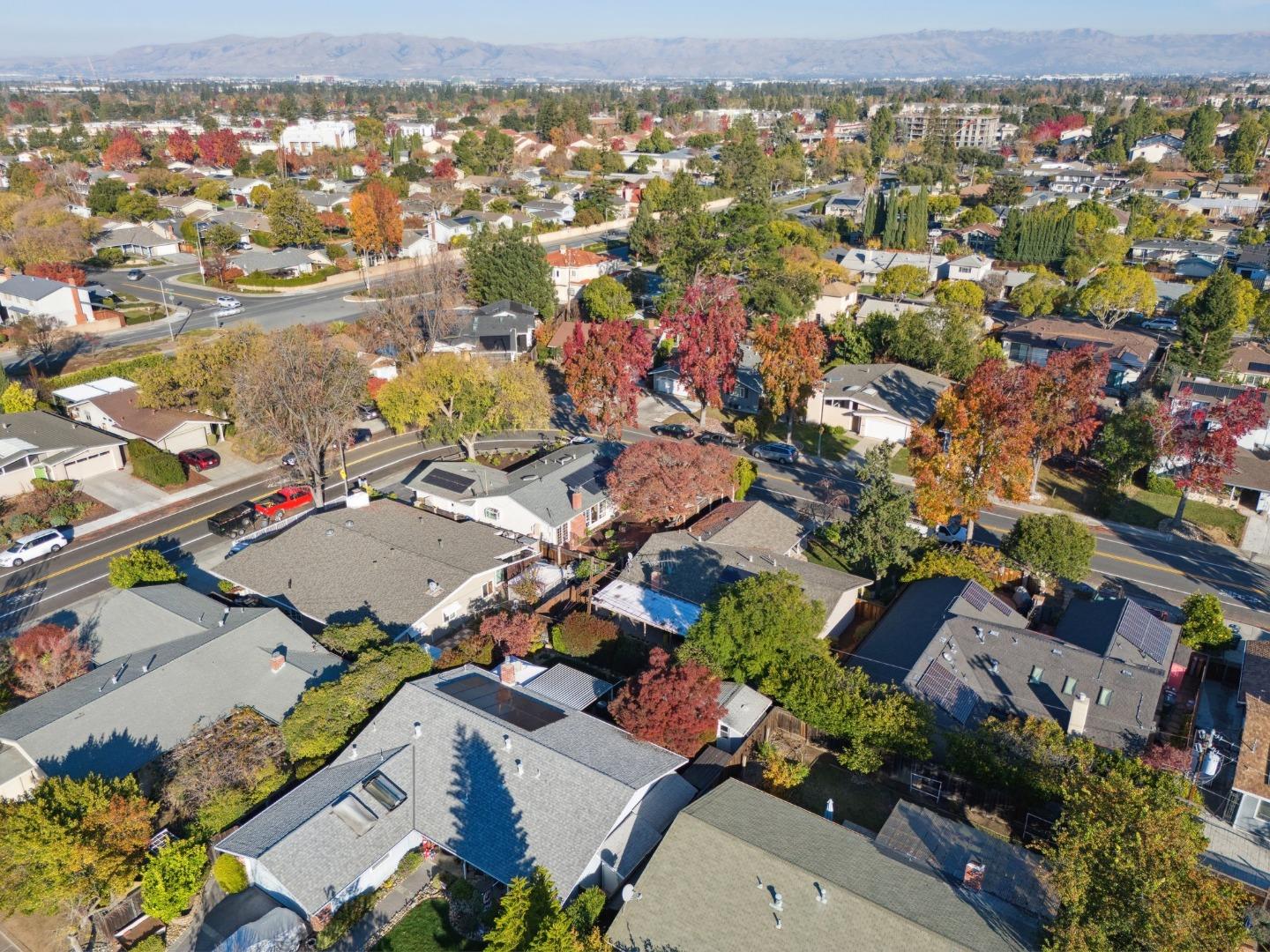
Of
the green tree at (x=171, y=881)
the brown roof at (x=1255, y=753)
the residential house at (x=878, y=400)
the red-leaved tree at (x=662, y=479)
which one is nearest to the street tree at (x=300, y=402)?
the red-leaved tree at (x=662, y=479)

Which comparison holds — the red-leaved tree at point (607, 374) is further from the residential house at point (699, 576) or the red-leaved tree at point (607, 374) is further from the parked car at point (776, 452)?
the residential house at point (699, 576)

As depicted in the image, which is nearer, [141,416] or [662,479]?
[662,479]

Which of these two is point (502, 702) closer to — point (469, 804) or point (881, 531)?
point (469, 804)

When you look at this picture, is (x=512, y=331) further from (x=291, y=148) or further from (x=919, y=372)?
(x=291, y=148)

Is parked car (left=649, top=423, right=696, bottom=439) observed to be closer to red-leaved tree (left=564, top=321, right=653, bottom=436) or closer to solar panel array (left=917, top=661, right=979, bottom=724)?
red-leaved tree (left=564, top=321, right=653, bottom=436)

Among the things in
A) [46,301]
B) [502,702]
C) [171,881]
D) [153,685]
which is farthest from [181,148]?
[171,881]

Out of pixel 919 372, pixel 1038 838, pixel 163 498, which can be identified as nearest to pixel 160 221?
pixel 163 498
